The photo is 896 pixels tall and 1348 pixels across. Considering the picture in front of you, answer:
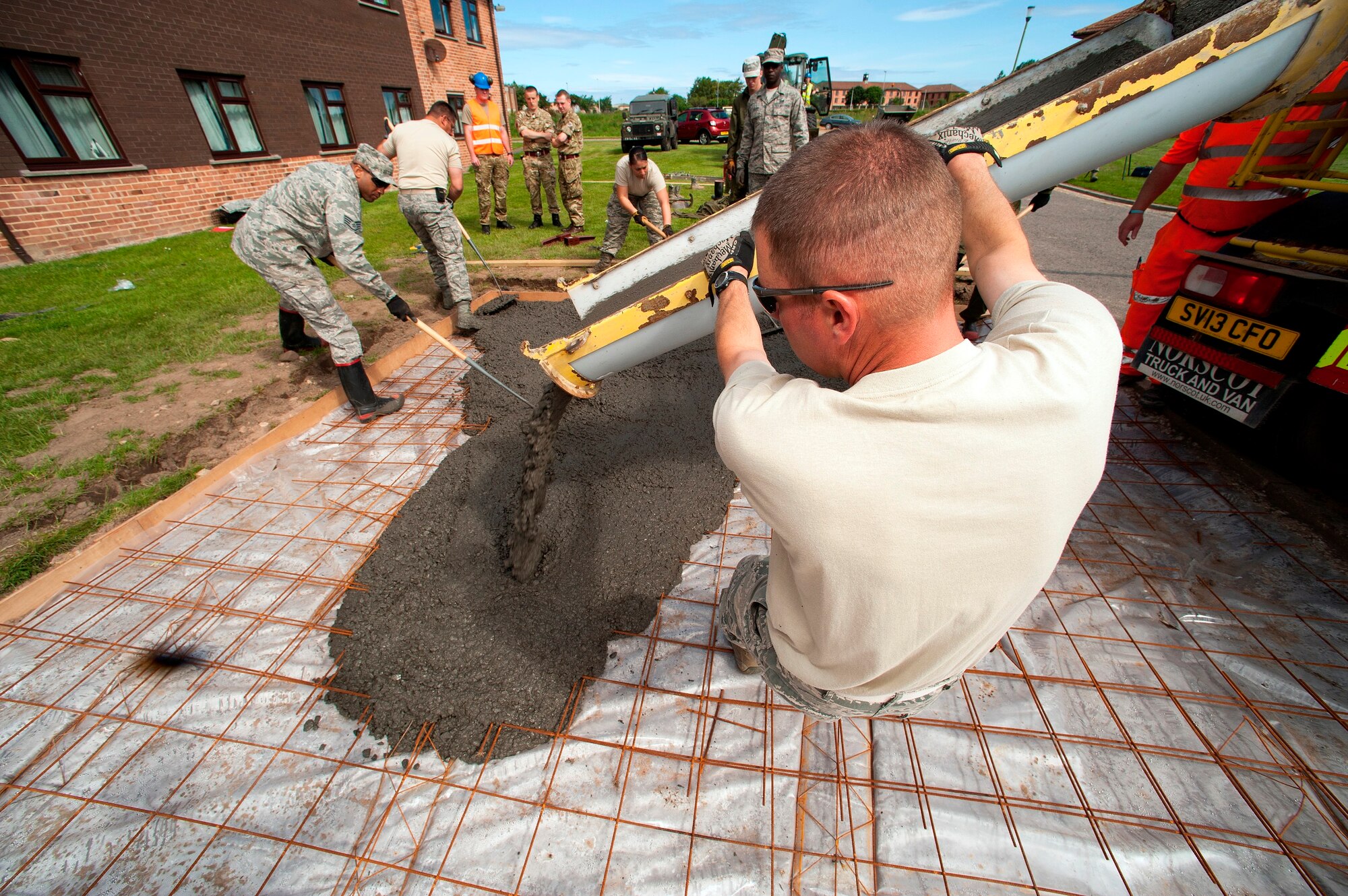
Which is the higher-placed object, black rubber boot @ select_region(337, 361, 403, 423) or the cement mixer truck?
the cement mixer truck

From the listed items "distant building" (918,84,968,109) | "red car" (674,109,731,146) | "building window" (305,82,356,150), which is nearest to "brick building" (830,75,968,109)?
"distant building" (918,84,968,109)

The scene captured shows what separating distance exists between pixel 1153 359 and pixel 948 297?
3030mm

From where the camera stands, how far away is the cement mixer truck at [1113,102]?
1381 mm

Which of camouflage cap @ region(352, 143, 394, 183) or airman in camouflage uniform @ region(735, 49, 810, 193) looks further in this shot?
airman in camouflage uniform @ region(735, 49, 810, 193)

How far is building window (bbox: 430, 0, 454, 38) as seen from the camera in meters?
13.7

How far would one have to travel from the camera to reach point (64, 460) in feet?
10.1

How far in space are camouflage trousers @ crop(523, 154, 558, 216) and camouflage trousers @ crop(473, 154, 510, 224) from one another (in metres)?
0.35

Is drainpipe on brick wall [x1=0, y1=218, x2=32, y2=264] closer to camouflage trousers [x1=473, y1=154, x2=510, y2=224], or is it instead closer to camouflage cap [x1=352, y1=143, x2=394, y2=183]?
camouflage trousers [x1=473, y1=154, x2=510, y2=224]

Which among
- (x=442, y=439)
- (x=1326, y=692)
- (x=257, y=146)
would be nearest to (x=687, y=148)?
(x=257, y=146)

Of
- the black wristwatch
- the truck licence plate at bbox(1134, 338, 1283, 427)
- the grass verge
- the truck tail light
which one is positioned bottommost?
the grass verge

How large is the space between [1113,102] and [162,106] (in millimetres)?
12023

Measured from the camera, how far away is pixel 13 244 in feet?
21.3

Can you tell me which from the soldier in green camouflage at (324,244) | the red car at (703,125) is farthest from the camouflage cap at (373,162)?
the red car at (703,125)

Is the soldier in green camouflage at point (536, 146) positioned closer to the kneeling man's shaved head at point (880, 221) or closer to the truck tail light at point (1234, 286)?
the truck tail light at point (1234, 286)
